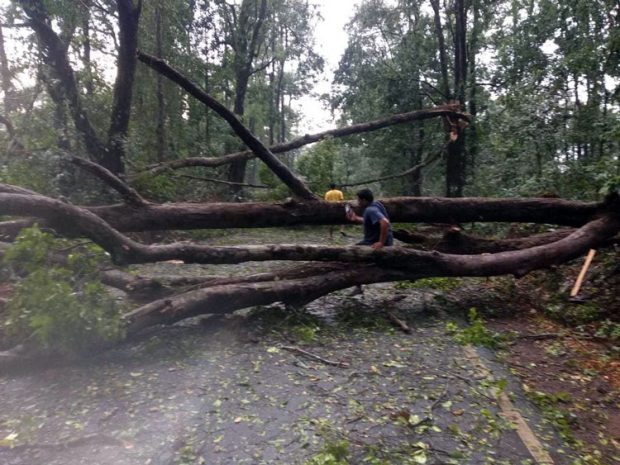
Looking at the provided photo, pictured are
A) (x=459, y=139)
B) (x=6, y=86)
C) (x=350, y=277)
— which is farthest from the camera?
(x=459, y=139)

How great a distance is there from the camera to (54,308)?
391 centimetres

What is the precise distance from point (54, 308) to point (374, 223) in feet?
13.0

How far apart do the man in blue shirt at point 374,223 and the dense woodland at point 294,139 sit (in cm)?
29

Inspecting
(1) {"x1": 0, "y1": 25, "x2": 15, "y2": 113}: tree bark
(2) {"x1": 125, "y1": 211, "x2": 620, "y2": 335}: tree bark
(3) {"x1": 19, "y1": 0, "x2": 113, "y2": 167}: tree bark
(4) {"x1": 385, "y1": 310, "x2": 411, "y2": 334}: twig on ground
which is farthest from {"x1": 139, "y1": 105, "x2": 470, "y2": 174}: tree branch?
(1) {"x1": 0, "y1": 25, "x2": 15, "y2": 113}: tree bark

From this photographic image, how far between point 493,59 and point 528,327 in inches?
472

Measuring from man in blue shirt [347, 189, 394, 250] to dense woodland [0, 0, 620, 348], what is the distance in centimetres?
29

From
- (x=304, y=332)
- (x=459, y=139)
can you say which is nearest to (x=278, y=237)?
(x=304, y=332)

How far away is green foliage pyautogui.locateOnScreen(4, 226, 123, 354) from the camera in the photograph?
154 inches

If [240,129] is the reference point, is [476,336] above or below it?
below

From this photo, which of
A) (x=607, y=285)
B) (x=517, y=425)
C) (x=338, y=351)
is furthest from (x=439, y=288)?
(x=517, y=425)

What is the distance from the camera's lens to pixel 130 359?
4.41 metres

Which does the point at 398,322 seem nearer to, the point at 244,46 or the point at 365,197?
the point at 365,197

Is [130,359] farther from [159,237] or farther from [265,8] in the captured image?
[265,8]

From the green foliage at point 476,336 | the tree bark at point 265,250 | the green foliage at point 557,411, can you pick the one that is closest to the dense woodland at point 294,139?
the tree bark at point 265,250
